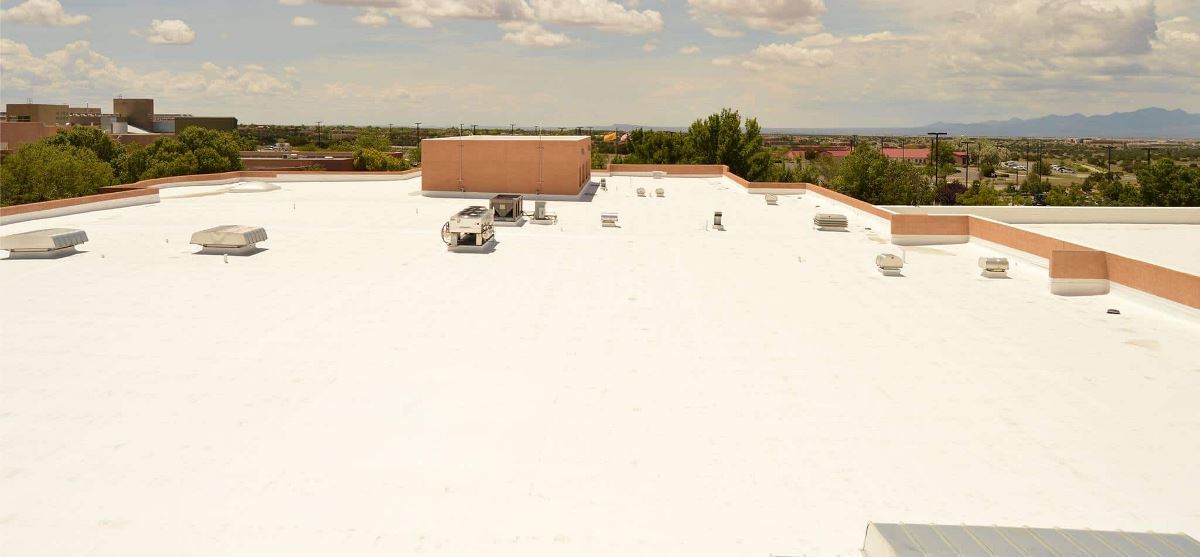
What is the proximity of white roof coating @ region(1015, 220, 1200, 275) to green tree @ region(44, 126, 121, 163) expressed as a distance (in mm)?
97534

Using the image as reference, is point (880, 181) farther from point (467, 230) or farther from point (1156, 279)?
point (467, 230)

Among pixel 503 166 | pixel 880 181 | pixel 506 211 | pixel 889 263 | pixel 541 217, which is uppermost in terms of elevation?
pixel 503 166

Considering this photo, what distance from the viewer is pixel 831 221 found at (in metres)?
36.4

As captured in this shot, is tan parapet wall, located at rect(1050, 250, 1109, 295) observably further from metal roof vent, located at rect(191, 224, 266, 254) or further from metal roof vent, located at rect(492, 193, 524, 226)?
metal roof vent, located at rect(191, 224, 266, 254)

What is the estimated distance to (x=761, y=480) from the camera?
11211 mm

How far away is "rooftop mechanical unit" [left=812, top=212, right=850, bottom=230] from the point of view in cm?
3638

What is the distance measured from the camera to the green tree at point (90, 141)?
93.0m

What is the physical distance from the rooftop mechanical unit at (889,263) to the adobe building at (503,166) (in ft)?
89.1

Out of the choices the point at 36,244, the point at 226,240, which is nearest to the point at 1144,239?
the point at 226,240

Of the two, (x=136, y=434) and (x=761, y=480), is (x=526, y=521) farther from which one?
(x=136, y=434)

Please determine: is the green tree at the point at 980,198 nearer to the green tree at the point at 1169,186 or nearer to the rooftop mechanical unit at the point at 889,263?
the green tree at the point at 1169,186

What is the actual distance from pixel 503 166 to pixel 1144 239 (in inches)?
1370

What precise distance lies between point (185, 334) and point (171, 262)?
10.2 meters

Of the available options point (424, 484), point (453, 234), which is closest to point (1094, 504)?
point (424, 484)
